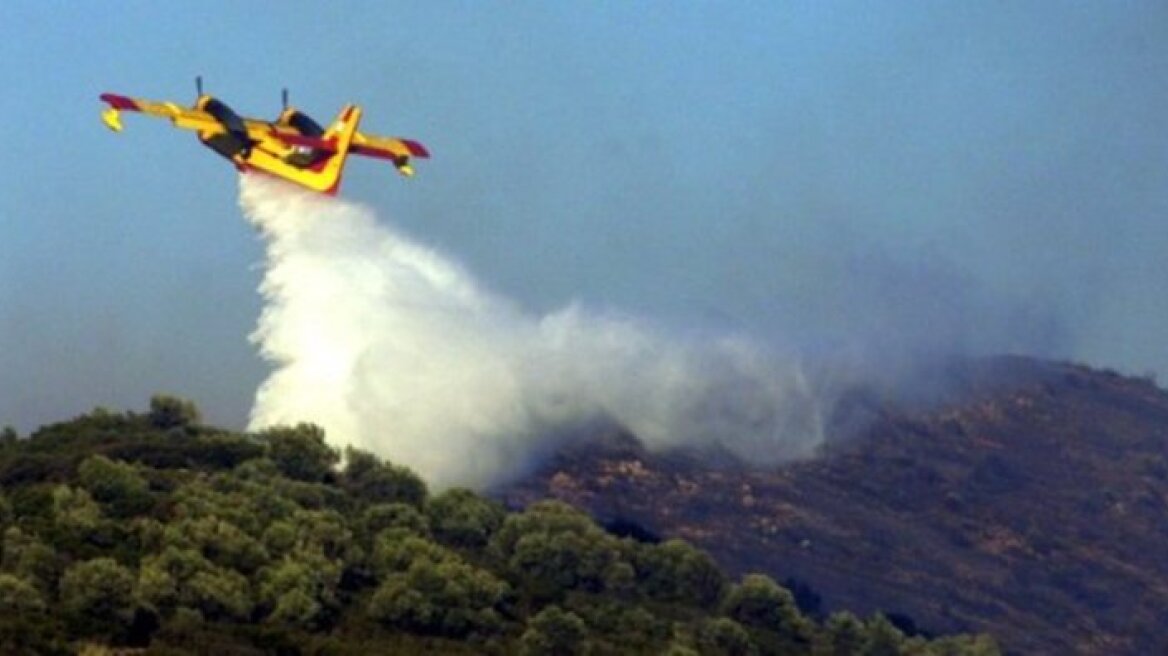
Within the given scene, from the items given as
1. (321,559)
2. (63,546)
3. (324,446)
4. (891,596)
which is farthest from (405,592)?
(891,596)

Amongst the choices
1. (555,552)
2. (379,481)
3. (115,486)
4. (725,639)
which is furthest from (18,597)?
(379,481)

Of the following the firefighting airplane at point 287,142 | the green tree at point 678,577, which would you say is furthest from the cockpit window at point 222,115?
the green tree at point 678,577

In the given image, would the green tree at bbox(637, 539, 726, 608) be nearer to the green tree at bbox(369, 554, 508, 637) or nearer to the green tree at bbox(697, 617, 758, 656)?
the green tree at bbox(697, 617, 758, 656)

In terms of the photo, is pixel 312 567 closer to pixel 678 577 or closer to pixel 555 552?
pixel 555 552

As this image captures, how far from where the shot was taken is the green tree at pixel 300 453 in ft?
557

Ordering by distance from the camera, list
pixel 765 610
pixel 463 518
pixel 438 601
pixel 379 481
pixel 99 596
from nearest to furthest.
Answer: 1. pixel 99 596
2. pixel 438 601
3. pixel 765 610
4. pixel 463 518
5. pixel 379 481

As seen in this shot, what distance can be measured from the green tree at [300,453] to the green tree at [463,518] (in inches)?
300

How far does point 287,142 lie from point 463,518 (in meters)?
25.7

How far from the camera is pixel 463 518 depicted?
166 m

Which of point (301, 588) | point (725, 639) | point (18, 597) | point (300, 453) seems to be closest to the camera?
point (18, 597)

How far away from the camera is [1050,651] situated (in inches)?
7352

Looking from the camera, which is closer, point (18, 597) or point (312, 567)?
point (18, 597)

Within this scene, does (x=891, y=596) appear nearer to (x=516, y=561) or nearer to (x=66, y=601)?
(x=516, y=561)

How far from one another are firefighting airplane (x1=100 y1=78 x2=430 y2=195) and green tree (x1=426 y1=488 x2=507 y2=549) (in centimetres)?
2136
